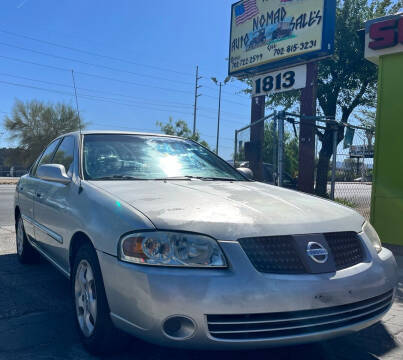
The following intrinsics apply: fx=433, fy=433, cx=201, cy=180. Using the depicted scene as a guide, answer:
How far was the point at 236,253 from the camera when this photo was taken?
237cm

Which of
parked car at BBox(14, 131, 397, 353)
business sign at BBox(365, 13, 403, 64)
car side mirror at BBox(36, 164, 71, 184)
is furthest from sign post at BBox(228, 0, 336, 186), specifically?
parked car at BBox(14, 131, 397, 353)

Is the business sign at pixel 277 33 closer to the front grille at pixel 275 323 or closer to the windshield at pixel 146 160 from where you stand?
the windshield at pixel 146 160

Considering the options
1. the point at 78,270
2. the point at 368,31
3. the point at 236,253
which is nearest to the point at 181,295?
the point at 236,253

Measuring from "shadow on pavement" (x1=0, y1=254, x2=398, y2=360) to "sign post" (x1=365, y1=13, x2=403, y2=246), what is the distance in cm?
376

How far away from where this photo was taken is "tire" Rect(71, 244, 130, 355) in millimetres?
2617

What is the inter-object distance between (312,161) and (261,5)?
449 centimetres

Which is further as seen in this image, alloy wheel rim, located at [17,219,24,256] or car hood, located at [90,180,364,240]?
alloy wheel rim, located at [17,219,24,256]

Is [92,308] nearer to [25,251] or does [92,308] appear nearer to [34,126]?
[25,251]

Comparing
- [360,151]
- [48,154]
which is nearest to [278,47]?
[360,151]

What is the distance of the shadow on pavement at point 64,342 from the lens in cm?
284

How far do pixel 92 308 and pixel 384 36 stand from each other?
6.31m

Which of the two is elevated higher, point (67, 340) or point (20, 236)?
point (20, 236)

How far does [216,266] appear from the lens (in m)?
2.35

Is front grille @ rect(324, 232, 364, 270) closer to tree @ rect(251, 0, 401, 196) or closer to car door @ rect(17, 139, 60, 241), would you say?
car door @ rect(17, 139, 60, 241)
